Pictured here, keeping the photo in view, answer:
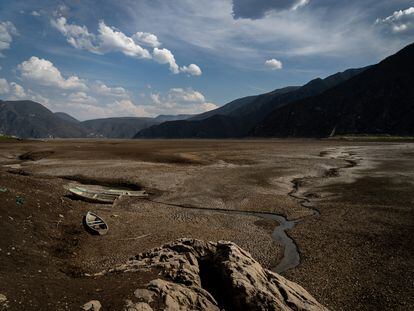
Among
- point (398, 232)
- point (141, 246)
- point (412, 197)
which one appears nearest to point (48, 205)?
point (141, 246)

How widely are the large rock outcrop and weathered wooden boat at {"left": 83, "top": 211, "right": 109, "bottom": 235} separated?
324 inches

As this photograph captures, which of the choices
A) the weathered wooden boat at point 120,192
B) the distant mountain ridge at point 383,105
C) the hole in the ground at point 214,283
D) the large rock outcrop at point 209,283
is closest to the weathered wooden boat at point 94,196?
the weathered wooden boat at point 120,192

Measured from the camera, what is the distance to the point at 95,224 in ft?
69.3

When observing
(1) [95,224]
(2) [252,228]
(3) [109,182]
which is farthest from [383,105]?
(1) [95,224]

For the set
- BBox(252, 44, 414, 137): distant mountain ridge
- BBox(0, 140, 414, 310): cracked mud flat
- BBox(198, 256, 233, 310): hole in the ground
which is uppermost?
BBox(252, 44, 414, 137): distant mountain ridge

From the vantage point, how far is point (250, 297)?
33.7ft

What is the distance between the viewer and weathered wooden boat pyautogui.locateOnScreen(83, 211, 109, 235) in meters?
20.3

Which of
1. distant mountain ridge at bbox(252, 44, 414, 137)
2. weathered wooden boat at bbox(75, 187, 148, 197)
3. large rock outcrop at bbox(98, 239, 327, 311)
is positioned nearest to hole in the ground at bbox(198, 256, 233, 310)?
large rock outcrop at bbox(98, 239, 327, 311)

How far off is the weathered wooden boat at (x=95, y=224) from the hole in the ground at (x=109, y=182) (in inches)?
521

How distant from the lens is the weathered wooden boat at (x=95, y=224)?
20253 mm

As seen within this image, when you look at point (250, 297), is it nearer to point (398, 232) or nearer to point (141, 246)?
point (141, 246)

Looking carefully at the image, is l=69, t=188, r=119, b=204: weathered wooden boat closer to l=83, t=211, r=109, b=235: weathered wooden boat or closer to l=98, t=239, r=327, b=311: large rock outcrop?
l=83, t=211, r=109, b=235: weathered wooden boat

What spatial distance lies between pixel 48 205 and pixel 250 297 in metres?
16.5

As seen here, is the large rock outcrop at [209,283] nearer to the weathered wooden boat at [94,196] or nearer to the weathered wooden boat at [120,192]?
the weathered wooden boat at [94,196]
